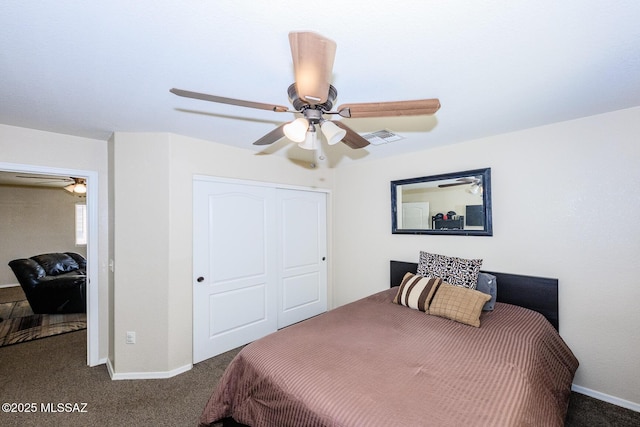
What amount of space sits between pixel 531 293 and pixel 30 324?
5.98 meters

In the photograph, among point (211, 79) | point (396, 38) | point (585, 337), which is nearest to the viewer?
point (396, 38)

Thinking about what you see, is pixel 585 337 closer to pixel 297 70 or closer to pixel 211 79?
pixel 297 70

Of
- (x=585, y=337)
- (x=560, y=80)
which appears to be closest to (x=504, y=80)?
(x=560, y=80)

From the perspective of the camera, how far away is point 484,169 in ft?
8.80

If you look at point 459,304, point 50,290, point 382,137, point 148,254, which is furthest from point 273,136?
point 50,290

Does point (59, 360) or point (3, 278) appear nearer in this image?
point (59, 360)

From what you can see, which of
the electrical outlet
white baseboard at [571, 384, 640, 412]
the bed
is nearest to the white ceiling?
the bed

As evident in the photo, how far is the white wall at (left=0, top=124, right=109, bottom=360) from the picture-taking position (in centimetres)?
235

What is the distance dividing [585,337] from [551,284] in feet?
1.48

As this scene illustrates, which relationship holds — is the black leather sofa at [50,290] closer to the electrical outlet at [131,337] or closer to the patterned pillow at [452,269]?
the electrical outlet at [131,337]

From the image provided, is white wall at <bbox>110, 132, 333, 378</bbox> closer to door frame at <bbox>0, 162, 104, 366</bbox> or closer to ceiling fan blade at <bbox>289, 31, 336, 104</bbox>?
door frame at <bbox>0, 162, 104, 366</bbox>

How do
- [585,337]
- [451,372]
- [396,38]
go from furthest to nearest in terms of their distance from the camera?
1. [585,337]
2. [451,372]
3. [396,38]

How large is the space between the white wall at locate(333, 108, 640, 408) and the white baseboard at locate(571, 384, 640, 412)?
0.07 ft

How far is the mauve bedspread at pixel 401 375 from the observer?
118 cm
